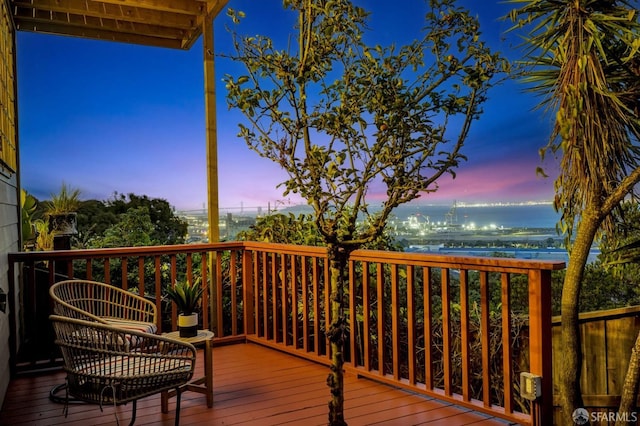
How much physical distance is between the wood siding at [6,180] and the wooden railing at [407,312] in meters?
0.27

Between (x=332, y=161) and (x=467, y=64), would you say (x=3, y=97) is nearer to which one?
(x=332, y=161)

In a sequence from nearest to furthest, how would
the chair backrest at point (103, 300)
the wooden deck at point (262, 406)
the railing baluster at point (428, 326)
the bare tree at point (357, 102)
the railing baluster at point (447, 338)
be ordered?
1. the bare tree at point (357, 102)
2. the wooden deck at point (262, 406)
3. the railing baluster at point (447, 338)
4. the railing baluster at point (428, 326)
5. the chair backrest at point (103, 300)

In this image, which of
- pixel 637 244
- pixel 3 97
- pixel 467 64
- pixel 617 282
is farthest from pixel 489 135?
pixel 3 97

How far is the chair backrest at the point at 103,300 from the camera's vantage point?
3.23 meters

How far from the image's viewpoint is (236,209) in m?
5.28

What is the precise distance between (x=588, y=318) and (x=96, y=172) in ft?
25.3

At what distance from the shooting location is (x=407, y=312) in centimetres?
318

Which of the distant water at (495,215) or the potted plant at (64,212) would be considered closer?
the distant water at (495,215)

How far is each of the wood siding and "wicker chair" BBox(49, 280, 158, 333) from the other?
1.33ft

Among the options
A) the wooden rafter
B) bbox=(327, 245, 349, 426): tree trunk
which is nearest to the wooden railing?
bbox=(327, 245, 349, 426): tree trunk

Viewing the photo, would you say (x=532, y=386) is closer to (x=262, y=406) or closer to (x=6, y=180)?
(x=262, y=406)

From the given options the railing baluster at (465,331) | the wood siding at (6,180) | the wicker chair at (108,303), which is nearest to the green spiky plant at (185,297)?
the wicker chair at (108,303)

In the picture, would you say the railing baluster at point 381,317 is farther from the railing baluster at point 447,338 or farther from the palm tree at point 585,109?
the palm tree at point 585,109

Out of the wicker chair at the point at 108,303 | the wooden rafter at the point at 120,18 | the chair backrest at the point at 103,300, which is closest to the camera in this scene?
the wicker chair at the point at 108,303
